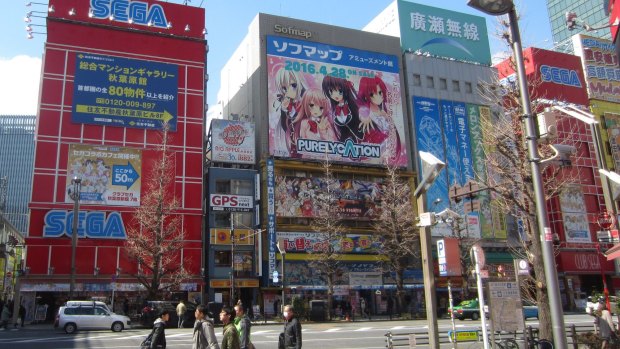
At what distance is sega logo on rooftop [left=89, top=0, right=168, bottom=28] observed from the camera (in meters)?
40.1

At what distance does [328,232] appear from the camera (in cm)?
3800

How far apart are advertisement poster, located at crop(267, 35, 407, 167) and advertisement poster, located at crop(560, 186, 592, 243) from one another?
1723cm

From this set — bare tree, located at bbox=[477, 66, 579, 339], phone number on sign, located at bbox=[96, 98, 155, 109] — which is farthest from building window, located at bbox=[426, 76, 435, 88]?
bare tree, located at bbox=[477, 66, 579, 339]

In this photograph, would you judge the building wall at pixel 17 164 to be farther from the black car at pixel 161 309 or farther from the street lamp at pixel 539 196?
the street lamp at pixel 539 196

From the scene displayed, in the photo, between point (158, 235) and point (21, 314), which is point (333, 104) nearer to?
point (158, 235)

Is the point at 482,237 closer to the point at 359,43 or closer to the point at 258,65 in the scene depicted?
the point at 359,43

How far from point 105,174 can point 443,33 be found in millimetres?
36591

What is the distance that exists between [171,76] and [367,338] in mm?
28149

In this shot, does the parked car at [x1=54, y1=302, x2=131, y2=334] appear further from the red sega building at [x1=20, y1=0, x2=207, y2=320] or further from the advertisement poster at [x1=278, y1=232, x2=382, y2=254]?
the advertisement poster at [x1=278, y1=232, x2=382, y2=254]

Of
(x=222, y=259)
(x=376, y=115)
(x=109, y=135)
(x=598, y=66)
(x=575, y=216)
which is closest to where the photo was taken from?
(x=109, y=135)

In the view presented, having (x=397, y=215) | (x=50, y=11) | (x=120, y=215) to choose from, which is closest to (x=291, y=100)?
(x=397, y=215)

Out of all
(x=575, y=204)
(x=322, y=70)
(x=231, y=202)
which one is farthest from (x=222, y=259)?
(x=575, y=204)

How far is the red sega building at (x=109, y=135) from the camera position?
3503cm

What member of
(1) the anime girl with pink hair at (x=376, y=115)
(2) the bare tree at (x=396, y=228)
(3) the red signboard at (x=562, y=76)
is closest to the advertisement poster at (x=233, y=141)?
(1) the anime girl with pink hair at (x=376, y=115)
